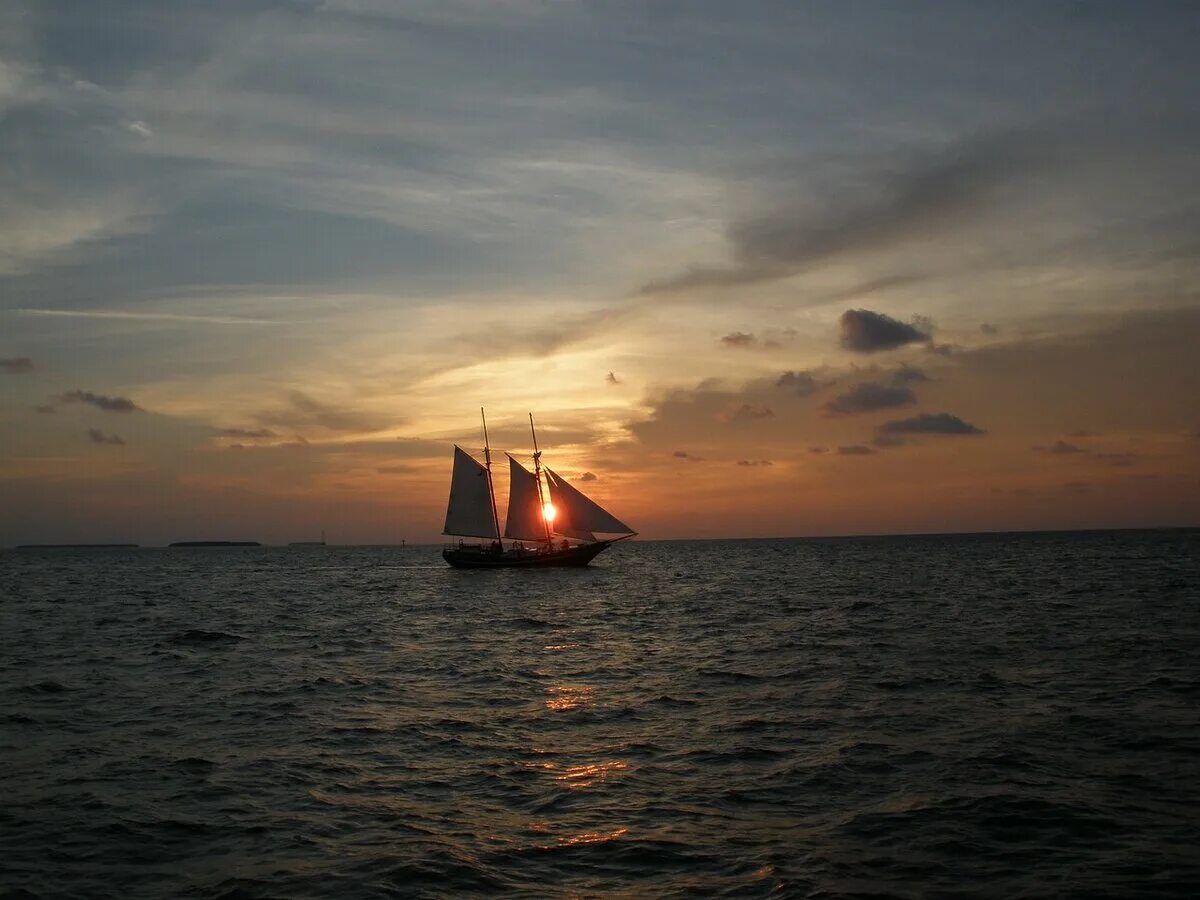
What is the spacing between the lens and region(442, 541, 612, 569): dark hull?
4523 inches

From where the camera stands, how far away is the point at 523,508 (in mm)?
111750

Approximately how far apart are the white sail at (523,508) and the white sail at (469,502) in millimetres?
2846

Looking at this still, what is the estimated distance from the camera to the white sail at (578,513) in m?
108

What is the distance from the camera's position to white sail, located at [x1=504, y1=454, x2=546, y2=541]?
110625 mm

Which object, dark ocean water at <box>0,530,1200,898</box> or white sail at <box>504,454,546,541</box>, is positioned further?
white sail at <box>504,454,546,541</box>

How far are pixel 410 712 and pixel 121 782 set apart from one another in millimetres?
8349

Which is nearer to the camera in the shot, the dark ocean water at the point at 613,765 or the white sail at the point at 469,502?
the dark ocean water at the point at 613,765

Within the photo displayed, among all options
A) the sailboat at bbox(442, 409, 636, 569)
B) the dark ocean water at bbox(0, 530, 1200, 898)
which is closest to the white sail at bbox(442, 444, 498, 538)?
the sailboat at bbox(442, 409, 636, 569)

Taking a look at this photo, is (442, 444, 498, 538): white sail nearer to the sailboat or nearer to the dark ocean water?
the sailboat

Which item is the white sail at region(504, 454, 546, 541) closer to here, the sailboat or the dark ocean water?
the sailboat

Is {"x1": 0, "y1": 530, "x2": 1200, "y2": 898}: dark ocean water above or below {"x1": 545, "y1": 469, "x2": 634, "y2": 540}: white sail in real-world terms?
below

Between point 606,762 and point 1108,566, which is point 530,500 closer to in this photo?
point 1108,566

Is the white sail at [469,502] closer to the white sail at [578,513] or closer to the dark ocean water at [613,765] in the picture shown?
the white sail at [578,513]

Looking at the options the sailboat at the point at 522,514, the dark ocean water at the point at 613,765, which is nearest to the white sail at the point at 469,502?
the sailboat at the point at 522,514
